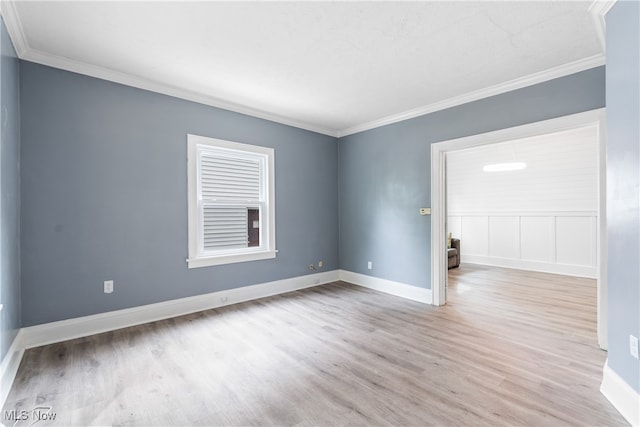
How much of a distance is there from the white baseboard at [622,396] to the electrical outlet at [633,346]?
0.70ft

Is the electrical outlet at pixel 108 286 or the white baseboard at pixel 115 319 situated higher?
the electrical outlet at pixel 108 286

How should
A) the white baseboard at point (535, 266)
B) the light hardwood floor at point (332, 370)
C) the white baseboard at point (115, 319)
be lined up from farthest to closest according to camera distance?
the white baseboard at point (535, 266)
the white baseboard at point (115, 319)
the light hardwood floor at point (332, 370)

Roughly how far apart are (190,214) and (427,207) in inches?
121

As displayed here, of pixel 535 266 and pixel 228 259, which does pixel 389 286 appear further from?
pixel 535 266

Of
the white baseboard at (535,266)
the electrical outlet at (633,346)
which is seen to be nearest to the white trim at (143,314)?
the electrical outlet at (633,346)

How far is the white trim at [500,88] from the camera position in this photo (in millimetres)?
2738

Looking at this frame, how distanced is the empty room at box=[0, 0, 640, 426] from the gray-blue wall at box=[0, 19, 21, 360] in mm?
39

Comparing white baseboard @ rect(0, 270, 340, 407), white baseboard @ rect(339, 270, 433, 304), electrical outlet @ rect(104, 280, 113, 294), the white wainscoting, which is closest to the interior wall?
the white wainscoting

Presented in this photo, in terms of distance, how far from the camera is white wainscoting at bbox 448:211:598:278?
534 cm

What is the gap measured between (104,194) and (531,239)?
728cm

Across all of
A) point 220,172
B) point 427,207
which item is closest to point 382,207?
point 427,207

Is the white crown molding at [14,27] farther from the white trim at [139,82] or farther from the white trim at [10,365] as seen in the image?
the white trim at [10,365]

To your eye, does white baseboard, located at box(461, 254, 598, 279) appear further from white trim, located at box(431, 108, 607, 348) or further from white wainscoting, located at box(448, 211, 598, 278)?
white trim, located at box(431, 108, 607, 348)

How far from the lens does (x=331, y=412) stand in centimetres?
180
